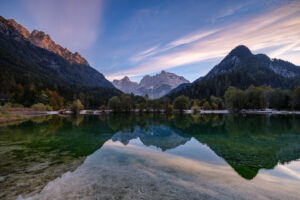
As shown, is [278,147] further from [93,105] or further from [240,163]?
[93,105]

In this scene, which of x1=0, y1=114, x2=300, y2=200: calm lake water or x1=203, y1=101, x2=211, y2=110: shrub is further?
x1=203, y1=101, x2=211, y2=110: shrub

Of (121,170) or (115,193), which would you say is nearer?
(115,193)

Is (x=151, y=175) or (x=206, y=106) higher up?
(x=206, y=106)

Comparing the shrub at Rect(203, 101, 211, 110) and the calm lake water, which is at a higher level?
the shrub at Rect(203, 101, 211, 110)

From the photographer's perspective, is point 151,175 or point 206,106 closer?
point 151,175

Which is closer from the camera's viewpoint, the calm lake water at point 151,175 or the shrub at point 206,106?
the calm lake water at point 151,175

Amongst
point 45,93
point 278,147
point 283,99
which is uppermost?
point 45,93

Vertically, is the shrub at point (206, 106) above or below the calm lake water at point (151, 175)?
above

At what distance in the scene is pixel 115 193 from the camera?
30.0 ft

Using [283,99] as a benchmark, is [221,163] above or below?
below

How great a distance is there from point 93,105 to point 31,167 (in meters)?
182

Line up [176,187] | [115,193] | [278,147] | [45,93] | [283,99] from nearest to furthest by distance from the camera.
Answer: [115,193] → [176,187] → [278,147] → [283,99] → [45,93]

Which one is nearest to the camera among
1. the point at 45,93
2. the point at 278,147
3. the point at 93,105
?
the point at 278,147

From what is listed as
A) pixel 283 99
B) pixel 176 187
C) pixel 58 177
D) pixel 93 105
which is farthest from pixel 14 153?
pixel 93 105
